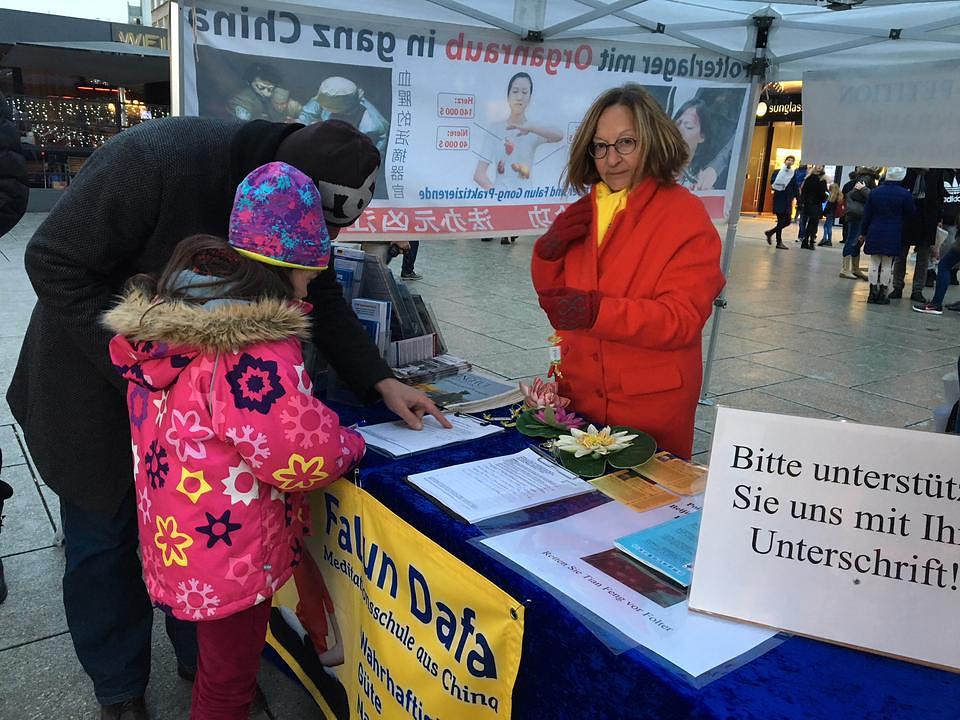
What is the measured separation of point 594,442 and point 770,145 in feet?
67.4

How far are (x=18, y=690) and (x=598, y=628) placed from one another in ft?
6.15

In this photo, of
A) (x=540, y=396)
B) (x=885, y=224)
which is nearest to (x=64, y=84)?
(x=885, y=224)

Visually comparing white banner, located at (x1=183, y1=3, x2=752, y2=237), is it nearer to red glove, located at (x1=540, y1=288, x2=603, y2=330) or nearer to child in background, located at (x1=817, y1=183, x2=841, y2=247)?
red glove, located at (x1=540, y1=288, x2=603, y2=330)

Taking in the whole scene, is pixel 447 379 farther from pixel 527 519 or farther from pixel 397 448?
pixel 527 519

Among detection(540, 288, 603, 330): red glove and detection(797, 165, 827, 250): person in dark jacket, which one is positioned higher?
detection(797, 165, 827, 250): person in dark jacket

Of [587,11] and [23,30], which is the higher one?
[23,30]

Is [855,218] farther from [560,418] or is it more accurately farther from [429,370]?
[560,418]

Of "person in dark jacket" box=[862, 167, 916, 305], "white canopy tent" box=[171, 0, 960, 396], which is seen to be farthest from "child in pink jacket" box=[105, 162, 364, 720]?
"person in dark jacket" box=[862, 167, 916, 305]

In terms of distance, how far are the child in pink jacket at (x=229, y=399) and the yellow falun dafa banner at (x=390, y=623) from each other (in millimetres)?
208

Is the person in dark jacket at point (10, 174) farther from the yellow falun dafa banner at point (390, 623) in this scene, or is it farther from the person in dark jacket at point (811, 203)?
the person in dark jacket at point (811, 203)

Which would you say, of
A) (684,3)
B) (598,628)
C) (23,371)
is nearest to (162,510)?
(23,371)

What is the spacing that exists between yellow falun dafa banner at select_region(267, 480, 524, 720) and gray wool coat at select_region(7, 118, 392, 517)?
0.53m

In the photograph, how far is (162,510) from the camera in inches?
53.9

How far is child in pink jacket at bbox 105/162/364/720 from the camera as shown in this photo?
4.10 feet
